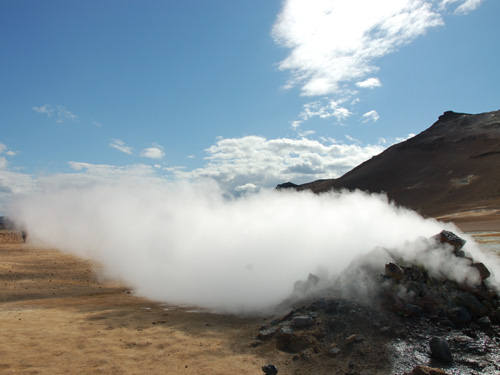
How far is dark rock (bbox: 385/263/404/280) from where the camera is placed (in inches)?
388

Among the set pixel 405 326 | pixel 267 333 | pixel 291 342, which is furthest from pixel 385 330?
pixel 267 333

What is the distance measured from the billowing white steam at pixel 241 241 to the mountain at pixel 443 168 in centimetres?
6206

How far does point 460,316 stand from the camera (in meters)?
8.65

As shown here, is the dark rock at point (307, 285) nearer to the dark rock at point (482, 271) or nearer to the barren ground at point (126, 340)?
the barren ground at point (126, 340)

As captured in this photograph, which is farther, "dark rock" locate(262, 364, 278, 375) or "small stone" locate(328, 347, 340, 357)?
"small stone" locate(328, 347, 340, 357)

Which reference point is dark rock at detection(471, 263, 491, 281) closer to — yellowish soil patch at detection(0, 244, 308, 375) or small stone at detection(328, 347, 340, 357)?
small stone at detection(328, 347, 340, 357)

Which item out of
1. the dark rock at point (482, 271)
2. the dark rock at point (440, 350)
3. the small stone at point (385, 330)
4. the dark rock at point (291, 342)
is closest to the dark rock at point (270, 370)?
the dark rock at point (291, 342)

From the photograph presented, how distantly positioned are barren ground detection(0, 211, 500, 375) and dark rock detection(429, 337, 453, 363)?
1213 millimetres

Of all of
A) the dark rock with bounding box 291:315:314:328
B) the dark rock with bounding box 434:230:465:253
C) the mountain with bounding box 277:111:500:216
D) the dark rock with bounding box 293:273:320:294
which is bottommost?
the dark rock with bounding box 291:315:314:328

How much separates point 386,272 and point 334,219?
19.3 feet

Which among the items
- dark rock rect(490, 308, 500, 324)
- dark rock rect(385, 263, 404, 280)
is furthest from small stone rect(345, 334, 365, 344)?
dark rock rect(490, 308, 500, 324)

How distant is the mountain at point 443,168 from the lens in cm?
7750

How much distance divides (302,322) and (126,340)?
4.81 meters

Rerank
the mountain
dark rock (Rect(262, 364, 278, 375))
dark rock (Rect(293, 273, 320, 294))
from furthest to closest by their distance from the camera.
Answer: the mountain, dark rock (Rect(293, 273, 320, 294)), dark rock (Rect(262, 364, 278, 375))
